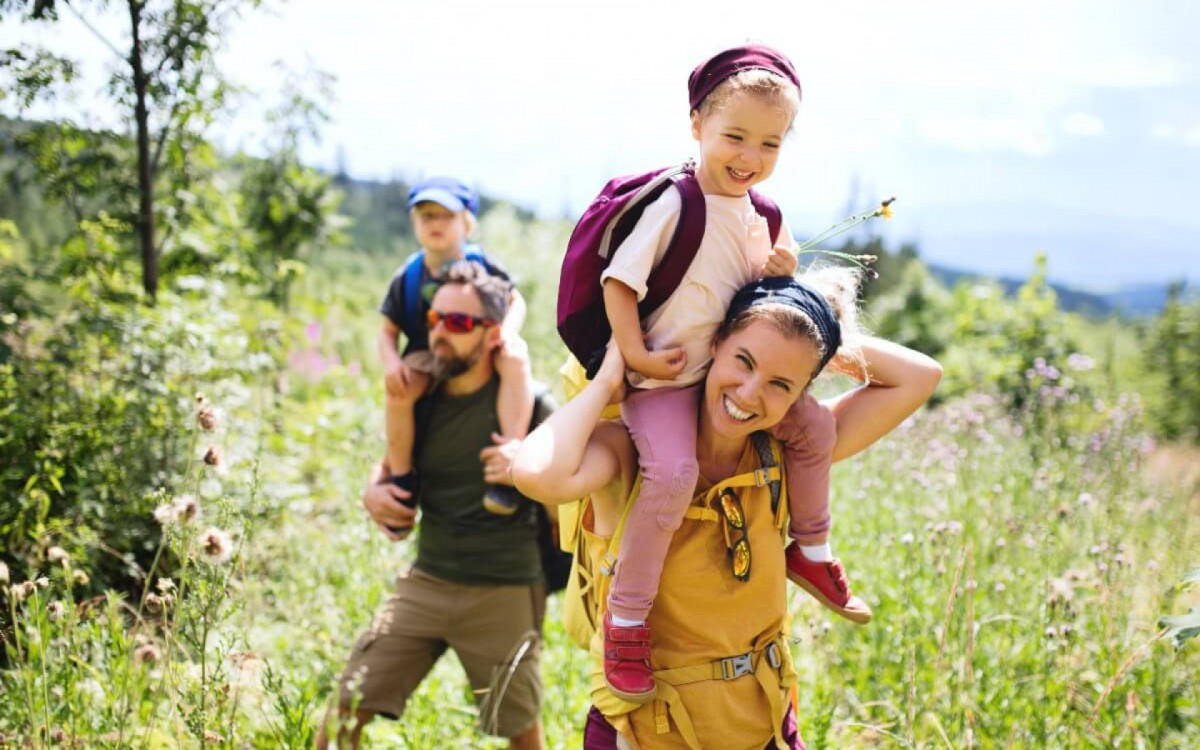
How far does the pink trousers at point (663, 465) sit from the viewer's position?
1.85 metres

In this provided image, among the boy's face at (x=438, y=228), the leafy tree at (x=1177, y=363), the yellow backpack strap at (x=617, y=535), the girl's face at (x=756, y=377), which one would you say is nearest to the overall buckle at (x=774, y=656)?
the yellow backpack strap at (x=617, y=535)

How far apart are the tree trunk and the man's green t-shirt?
6.37 ft

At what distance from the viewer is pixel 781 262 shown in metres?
1.95

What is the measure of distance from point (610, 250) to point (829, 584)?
3.33 ft

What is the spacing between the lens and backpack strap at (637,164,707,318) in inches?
74.6

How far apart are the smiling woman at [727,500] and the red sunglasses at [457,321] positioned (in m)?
1.11

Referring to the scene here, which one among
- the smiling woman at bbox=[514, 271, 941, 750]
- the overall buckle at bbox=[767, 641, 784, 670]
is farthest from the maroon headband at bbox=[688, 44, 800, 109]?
the overall buckle at bbox=[767, 641, 784, 670]

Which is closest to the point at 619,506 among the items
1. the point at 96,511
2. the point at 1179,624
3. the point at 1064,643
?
the point at 1179,624

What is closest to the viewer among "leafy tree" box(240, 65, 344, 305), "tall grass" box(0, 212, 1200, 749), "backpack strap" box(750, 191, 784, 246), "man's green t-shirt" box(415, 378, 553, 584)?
"backpack strap" box(750, 191, 784, 246)

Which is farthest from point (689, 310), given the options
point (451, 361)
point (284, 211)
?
point (284, 211)

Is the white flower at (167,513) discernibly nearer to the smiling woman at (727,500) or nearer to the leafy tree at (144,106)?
the smiling woman at (727,500)

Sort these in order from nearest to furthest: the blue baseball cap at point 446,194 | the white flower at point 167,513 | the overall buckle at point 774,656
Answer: the white flower at point 167,513 < the overall buckle at point 774,656 < the blue baseball cap at point 446,194

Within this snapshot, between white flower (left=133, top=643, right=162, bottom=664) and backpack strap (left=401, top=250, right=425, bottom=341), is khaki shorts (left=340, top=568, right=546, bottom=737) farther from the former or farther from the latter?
backpack strap (left=401, top=250, right=425, bottom=341)

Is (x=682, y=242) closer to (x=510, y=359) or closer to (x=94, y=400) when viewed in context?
(x=510, y=359)
